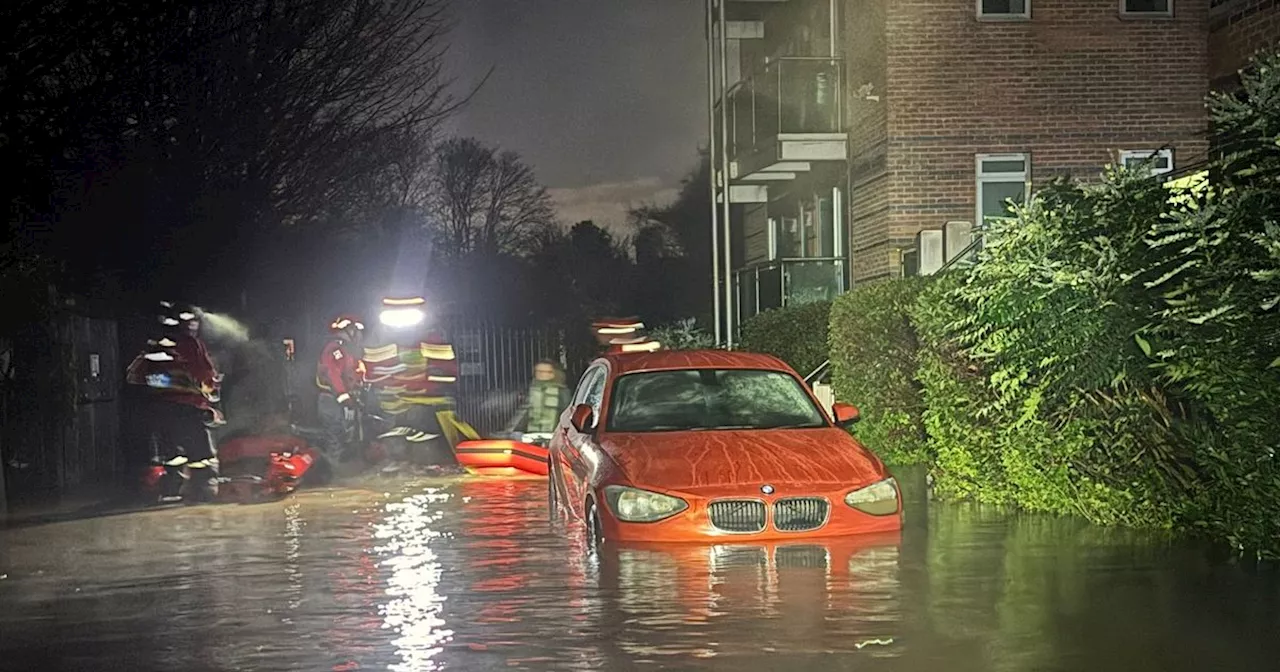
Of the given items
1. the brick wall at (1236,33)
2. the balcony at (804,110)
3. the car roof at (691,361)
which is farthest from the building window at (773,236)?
the car roof at (691,361)

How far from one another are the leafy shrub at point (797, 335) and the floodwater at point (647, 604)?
33.4ft

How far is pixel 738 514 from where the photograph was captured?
10.3 m

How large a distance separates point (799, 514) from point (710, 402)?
205 centimetres

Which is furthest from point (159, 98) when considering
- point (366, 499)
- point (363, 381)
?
point (366, 499)

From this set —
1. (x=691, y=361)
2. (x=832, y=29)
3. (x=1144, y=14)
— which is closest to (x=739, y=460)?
(x=691, y=361)

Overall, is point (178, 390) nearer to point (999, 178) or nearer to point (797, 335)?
point (797, 335)

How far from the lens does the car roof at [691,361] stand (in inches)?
495

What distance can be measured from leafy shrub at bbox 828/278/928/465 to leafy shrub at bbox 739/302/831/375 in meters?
3.98

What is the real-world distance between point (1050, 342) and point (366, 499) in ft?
26.6

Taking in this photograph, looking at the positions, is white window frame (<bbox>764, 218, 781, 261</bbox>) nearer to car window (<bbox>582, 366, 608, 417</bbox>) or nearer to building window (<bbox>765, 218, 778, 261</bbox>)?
building window (<bbox>765, 218, 778, 261</bbox>)

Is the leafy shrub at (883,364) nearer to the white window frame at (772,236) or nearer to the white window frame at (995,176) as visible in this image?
the white window frame at (995,176)

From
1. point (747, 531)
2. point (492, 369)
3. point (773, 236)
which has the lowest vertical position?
point (747, 531)

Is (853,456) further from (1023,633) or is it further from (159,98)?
(159,98)

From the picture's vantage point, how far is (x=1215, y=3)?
2111cm
